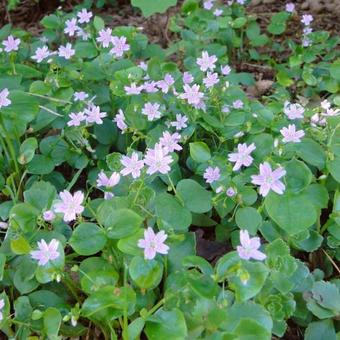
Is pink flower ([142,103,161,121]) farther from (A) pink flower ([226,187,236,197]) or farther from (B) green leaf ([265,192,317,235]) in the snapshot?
(B) green leaf ([265,192,317,235])

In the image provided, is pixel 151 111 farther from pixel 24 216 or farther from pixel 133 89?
pixel 24 216

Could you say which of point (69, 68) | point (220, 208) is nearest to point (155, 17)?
point (69, 68)

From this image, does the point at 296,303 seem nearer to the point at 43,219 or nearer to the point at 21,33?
the point at 43,219

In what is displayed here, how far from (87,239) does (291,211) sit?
19.5 inches

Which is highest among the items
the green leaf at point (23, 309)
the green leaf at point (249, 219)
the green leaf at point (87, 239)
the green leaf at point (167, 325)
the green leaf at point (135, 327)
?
the green leaf at point (87, 239)

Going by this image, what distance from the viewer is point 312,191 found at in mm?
1597

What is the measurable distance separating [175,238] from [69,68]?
1.00 m

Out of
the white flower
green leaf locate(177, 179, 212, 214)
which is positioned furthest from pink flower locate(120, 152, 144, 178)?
the white flower

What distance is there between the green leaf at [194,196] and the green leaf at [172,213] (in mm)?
37

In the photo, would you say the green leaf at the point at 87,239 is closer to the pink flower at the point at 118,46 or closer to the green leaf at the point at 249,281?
the green leaf at the point at 249,281

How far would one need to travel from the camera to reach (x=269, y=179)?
1.43m

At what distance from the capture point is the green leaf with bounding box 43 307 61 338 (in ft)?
4.50

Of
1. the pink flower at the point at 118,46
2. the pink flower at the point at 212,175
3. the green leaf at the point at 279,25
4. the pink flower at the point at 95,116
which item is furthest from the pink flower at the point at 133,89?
the green leaf at the point at 279,25

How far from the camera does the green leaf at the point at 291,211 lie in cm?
143
